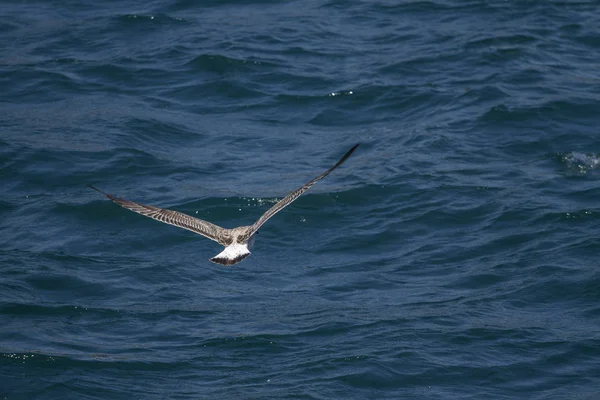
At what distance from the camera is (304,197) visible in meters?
17.1

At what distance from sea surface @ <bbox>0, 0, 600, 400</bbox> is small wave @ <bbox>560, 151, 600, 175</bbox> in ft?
0.16

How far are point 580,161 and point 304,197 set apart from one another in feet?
14.6

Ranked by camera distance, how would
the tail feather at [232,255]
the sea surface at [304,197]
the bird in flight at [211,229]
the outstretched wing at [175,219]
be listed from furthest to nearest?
1. the sea surface at [304,197]
2. the outstretched wing at [175,219]
3. the bird in flight at [211,229]
4. the tail feather at [232,255]

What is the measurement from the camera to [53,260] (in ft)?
50.4

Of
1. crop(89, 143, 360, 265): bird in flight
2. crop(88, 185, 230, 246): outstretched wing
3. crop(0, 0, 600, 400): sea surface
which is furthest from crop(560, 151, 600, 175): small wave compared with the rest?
crop(88, 185, 230, 246): outstretched wing

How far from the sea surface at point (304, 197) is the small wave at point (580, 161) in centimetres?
5

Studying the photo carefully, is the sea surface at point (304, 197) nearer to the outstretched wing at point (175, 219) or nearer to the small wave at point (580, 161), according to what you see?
the small wave at point (580, 161)

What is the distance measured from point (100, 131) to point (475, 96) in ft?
21.5

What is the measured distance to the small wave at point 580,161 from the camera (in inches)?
684

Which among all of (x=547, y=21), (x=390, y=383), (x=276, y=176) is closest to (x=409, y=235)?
(x=276, y=176)

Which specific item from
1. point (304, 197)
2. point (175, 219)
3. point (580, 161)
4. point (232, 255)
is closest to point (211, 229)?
point (175, 219)

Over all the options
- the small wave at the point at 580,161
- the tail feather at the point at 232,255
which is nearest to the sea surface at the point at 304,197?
the small wave at the point at 580,161

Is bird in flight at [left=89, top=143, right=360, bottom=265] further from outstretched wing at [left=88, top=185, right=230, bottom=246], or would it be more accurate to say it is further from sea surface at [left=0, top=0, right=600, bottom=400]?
sea surface at [left=0, top=0, right=600, bottom=400]

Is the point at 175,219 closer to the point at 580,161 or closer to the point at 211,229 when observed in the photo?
the point at 211,229
